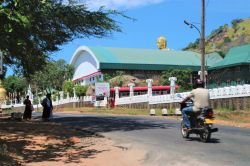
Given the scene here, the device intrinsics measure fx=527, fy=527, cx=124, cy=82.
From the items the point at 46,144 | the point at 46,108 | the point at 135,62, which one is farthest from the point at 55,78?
the point at 46,144

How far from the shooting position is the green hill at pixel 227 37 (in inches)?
4599

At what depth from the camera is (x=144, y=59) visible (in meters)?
79.1

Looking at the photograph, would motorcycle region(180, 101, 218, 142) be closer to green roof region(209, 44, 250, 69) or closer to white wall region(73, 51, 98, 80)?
green roof region(209, 44, 250, 69)

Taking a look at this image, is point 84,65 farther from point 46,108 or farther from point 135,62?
point 46,108

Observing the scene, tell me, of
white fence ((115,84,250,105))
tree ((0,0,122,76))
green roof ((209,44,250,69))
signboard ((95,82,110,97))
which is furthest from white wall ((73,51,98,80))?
tree ((0,0,122,76))

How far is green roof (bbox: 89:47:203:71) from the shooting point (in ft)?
248

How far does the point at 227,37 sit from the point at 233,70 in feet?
226

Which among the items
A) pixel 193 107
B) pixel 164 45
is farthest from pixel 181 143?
pixel 164 45

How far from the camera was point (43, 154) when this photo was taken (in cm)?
1350

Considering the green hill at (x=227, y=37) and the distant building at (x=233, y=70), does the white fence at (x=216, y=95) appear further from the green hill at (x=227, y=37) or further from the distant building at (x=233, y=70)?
the green hill at (x=227, y=37)

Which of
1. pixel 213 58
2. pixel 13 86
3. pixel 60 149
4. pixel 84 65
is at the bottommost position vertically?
pixel 60 149

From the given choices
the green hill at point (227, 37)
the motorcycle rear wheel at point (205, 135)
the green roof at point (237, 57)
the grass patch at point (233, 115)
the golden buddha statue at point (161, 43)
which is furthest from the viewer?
the green hill at point (227, 37)

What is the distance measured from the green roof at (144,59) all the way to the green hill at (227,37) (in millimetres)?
32441

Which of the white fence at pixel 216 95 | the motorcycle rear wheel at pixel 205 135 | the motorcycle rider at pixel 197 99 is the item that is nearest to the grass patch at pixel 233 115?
the white fence at pixel 216 95
